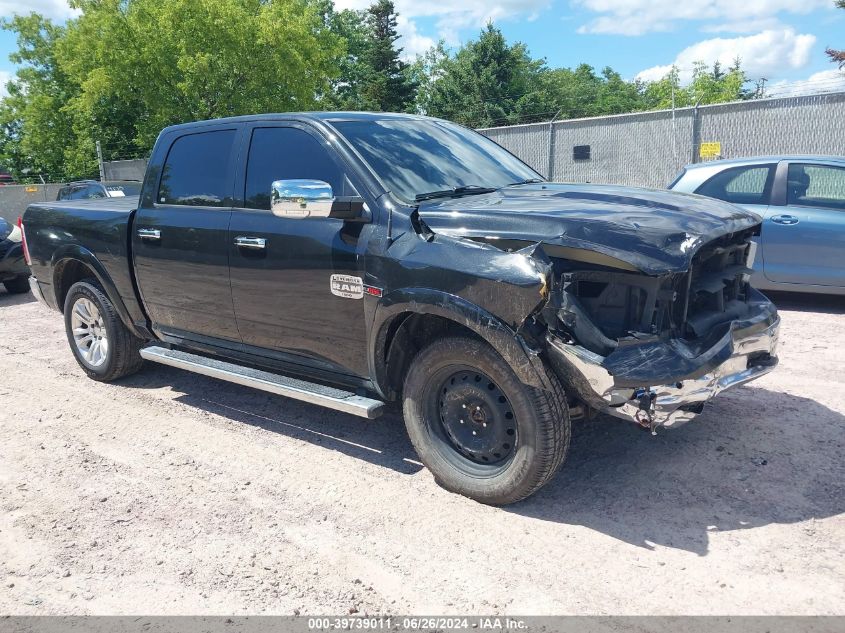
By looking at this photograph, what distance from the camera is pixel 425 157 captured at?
14.2 feet

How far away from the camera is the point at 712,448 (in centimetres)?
411

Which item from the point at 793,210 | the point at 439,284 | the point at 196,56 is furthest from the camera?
the point at 196,56

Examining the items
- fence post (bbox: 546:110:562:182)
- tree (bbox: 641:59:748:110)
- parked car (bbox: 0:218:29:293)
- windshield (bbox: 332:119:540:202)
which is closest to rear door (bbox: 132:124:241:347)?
windshield (bbox: 332:119:540:202)

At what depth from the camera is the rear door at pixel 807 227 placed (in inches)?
279

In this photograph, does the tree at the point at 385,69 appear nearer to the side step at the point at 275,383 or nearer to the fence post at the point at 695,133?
the fence post at the point at 695,133

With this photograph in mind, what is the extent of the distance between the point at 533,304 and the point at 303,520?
1.65 m

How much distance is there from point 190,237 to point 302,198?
5.11 feet

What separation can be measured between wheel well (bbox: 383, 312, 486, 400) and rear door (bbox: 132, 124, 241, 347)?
1.34 meters

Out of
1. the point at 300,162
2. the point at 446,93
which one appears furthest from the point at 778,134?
the point at 446,93

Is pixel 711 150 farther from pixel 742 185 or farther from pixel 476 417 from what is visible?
pixel 476 417

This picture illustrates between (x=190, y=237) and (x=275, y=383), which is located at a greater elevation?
(x=190, y=237)

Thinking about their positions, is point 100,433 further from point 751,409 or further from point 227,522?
point 751,409

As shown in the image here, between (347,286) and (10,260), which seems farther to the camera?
(10,260)

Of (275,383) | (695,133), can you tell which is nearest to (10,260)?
(275,383)
